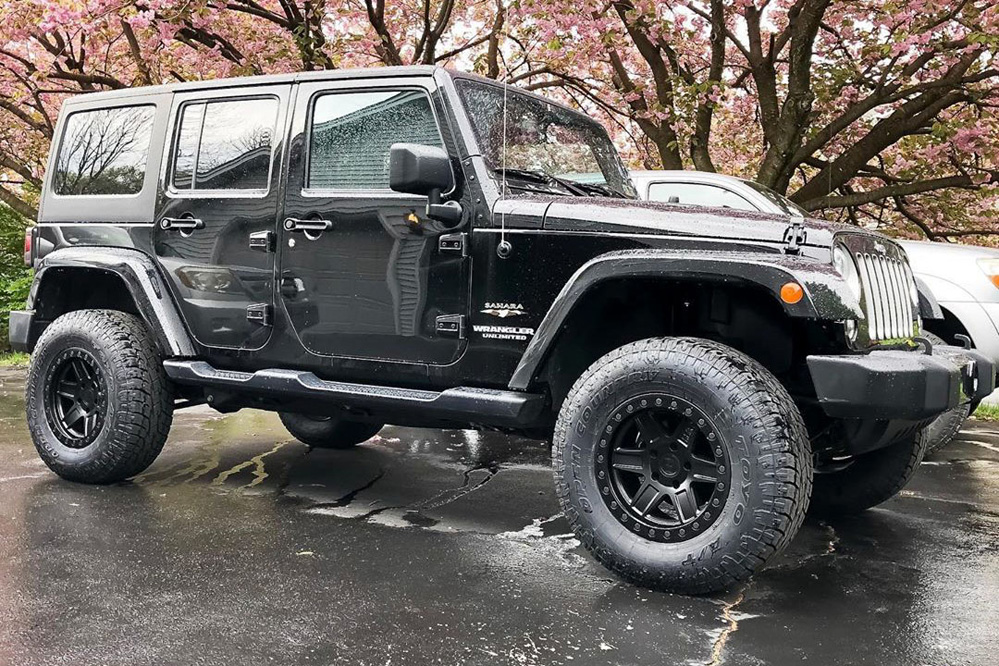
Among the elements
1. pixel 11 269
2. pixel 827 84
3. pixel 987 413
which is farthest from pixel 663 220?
pixel 11 269

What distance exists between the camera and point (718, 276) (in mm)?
3324

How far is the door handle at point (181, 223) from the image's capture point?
464 centimetres

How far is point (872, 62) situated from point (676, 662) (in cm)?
906

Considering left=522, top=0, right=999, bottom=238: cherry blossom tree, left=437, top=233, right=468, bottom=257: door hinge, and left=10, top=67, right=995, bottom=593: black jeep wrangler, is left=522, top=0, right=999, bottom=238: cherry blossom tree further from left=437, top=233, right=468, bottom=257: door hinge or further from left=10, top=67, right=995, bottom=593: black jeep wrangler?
left=437, top=233, right=468, bottom=257: door hinge

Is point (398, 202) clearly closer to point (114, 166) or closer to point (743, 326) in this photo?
point (743, 326)

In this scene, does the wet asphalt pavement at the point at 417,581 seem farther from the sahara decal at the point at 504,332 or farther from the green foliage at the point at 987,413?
the green foliage at the point at 987,413

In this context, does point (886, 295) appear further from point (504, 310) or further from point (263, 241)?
point (263, 241)

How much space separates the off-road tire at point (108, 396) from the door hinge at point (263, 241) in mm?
870

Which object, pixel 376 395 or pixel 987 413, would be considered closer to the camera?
pixel 376 395

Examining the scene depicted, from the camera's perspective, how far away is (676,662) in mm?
2760

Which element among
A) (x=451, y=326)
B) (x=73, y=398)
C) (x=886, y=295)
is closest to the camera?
(x=886, y=295)

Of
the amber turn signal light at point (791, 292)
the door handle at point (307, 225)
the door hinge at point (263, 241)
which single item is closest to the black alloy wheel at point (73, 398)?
the door hinge at point (263, 241)

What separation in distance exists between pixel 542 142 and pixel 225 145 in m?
1.59

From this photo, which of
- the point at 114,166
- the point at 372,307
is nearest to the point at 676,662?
the point at 372,307
